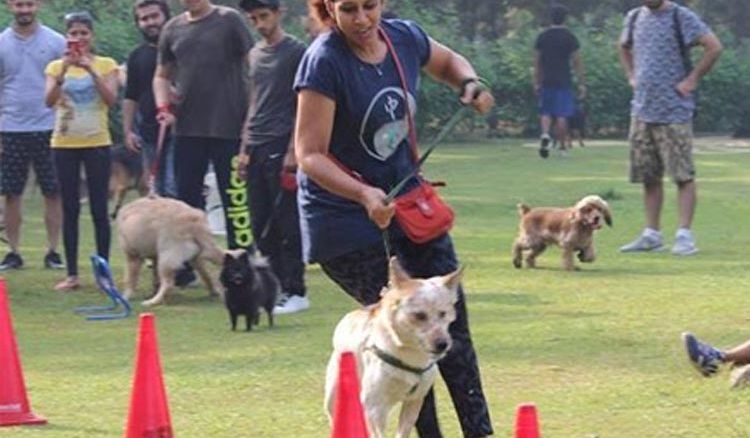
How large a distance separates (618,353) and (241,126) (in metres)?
3.97

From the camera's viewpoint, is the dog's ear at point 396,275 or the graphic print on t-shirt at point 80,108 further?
the graphic print on t-shirt at point 80,108

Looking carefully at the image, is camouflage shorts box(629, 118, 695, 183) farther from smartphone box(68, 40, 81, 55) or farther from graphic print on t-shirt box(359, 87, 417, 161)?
graphic print on t-shirt box(359, 87, 417, 161)

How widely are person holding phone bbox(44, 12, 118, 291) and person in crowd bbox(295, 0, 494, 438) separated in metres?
6.72

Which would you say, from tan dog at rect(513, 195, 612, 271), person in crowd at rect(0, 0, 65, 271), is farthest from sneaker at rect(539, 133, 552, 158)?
person in crowd at rect(0, 0, 65, 271)

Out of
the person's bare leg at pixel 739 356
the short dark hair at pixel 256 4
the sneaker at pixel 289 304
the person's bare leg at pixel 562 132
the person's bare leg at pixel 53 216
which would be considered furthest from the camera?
the person's bare leg at pixel 562 132

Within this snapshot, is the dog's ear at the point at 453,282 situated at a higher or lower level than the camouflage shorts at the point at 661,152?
higher

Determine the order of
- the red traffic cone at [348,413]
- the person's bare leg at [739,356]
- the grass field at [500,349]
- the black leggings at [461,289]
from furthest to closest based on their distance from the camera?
the person's bare leg at [739,356] < the grass field at [500,349] < the black leggings at [461,289] < the red traffic cone at [348,413]

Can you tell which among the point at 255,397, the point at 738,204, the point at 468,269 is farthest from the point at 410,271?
the point at 738,204

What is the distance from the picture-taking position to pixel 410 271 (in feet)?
24.4

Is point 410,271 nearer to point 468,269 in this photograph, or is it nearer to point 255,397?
point 255,397

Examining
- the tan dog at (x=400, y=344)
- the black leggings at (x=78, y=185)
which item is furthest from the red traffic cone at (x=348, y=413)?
the black leggings at (x=78, y=185)

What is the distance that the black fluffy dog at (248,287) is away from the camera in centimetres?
1212

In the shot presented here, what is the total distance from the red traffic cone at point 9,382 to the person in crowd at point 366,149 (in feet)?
6.35

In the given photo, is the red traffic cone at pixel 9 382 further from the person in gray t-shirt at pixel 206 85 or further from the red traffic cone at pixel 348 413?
the person in gray t-shirt at pixel 206 85
